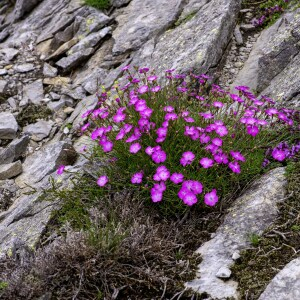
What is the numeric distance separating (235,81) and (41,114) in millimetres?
3106

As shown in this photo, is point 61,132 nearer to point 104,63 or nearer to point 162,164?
point 104,63

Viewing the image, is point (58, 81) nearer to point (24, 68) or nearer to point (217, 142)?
point (24, 68)

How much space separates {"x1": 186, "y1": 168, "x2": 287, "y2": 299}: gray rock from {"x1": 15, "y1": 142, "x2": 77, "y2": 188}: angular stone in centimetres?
248

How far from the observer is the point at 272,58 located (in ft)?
18.4

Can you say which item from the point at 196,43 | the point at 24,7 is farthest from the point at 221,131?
the point at 24,7

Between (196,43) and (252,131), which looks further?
(196,43)

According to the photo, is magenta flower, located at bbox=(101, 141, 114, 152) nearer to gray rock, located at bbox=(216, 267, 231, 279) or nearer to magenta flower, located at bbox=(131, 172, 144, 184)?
magenta flower, located at bbox=(131, 172, 144, 184)

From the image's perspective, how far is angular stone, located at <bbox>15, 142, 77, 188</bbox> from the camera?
214 inches

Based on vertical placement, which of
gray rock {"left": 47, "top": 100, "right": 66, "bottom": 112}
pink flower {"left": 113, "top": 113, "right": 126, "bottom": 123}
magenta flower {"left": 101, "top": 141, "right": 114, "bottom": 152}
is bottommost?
gray rock {"left": 47, "top": 100, "right": 66, "bottom": 112}

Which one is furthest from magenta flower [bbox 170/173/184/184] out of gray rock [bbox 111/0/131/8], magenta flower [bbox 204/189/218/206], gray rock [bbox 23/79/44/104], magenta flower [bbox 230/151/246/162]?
gray rock [bbox 111/0/131/8]

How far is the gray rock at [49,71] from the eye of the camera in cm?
784

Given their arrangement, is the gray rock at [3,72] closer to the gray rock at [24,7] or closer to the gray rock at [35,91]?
the gray rock at [35,91]

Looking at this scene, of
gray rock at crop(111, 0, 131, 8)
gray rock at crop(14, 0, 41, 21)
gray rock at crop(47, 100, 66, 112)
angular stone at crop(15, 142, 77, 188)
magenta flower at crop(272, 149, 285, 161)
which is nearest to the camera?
magenta flower at crop(272, 149, 285, 161)

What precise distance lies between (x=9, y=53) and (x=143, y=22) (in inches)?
111
